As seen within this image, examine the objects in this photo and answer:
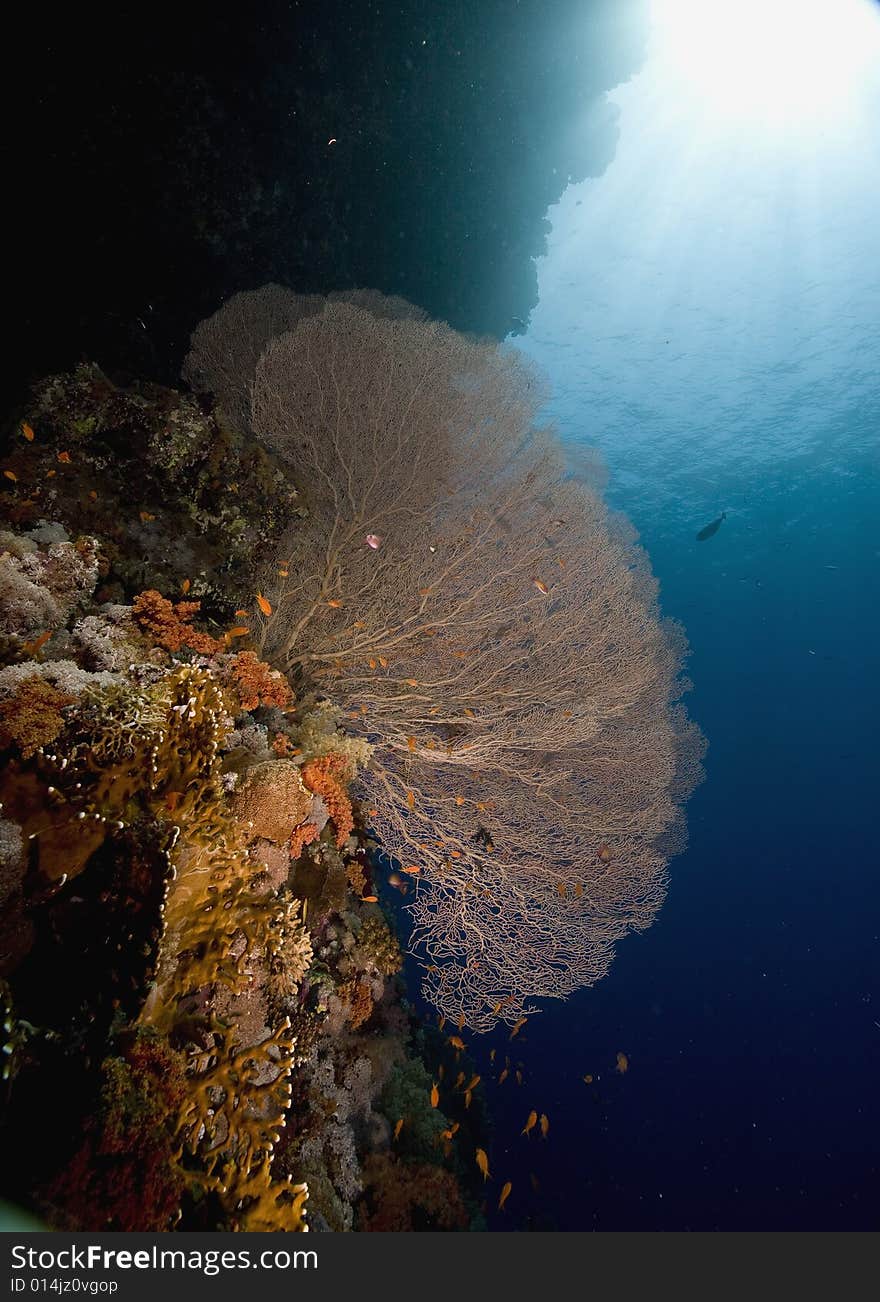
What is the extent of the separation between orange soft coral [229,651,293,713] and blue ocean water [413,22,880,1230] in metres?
15.2

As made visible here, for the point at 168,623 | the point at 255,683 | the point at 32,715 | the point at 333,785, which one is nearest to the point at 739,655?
the point at 333,785

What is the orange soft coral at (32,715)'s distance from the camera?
111 inches

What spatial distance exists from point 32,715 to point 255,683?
6.67 ft

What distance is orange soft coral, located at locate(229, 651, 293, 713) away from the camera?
15.5 ft

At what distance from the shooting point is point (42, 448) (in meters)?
5.06

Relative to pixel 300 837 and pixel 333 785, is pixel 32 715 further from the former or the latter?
pixel 333 785

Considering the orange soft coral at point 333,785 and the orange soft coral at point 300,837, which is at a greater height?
the orange soft coral at point 333,785

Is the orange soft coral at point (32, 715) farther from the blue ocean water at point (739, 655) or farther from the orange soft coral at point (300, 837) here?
the blue ocean water at point (739, 655)

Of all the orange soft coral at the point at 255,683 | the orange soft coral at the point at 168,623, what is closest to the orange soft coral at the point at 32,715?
the orange soft coral at the point at 168,623

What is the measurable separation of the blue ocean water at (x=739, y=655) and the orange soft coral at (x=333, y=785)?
15347mm

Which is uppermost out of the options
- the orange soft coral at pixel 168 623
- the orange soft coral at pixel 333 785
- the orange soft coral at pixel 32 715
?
the orange soft coral at pixel 168 623

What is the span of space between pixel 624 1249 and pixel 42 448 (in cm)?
752

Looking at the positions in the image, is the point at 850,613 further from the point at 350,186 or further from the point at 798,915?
the point at 350,186

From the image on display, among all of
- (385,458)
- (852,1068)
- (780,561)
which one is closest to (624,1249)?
(385,458)
